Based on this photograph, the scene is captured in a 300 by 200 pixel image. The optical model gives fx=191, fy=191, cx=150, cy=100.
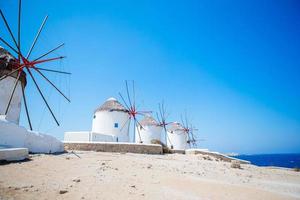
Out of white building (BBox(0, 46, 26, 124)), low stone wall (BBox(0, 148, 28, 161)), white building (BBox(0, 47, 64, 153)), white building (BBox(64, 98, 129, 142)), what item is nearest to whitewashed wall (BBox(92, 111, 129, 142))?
white building (BBox(64, 98, 129, 142))

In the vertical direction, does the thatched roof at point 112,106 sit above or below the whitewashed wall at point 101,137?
above

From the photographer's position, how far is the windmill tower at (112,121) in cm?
2545

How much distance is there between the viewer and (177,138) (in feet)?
124

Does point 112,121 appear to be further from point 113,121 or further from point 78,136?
point 78,136

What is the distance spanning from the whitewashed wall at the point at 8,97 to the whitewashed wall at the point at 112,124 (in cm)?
1202

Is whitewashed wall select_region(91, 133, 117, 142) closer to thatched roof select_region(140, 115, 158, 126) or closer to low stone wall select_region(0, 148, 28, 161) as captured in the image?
thatched roof select_region(140, 115, 158, 126)

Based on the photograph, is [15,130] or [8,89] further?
[8,89]

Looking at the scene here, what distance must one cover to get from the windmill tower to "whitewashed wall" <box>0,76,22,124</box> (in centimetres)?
1202

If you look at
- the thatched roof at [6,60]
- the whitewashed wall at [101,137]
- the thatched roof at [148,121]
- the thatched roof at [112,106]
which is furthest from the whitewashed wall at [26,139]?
the thatched roof at [148,121]

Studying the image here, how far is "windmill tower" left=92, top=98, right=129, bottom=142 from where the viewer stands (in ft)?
83.5

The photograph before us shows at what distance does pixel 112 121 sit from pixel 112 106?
2122 millimetres

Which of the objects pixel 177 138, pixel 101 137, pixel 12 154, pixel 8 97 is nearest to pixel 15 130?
pixel 12 154

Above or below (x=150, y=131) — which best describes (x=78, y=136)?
below

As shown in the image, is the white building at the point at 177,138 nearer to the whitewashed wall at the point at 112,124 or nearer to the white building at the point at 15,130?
the whitewashed wall at the point at 112,124
